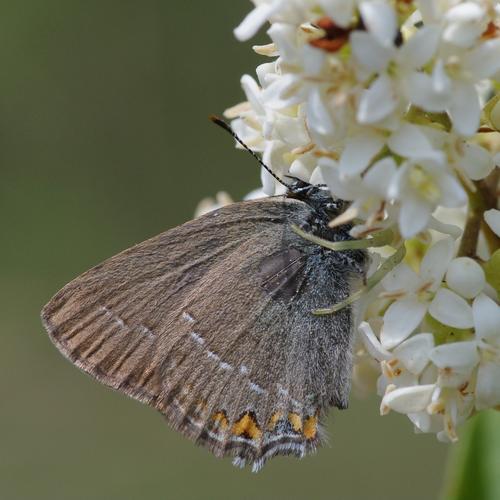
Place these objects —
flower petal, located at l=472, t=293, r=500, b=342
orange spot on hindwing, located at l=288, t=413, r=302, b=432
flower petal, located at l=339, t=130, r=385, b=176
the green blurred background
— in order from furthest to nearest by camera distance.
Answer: the green blurred background, orange spot on hindwing, located at l=288, t=413, r=302, b=432, flower petal, located at l=472, t=293, r=500, b=342, flower petal, located at l=339, t=130, r=385, b=176

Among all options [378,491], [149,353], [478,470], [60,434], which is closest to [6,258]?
[60,434]

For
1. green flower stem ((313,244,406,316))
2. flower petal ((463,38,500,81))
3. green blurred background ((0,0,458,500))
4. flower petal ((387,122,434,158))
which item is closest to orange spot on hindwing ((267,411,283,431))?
green flower stem ((313,244,406,316))

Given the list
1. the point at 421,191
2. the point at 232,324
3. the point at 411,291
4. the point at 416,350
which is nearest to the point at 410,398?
the point at 416,350

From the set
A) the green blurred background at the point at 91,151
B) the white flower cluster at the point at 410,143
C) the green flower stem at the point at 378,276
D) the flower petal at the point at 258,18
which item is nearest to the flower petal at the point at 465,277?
the white flower cluster at the point at 410,143

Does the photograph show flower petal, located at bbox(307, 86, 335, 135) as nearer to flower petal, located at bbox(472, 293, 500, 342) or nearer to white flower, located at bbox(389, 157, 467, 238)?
white flower, located at bbox(389, 157, 467, 238)

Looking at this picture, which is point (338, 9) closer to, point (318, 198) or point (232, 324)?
point (318, 198)

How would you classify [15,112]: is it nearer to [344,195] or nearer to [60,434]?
[60,434]

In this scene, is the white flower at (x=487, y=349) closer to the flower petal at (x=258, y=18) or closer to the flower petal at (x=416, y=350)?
the flower petal at (x=416, y=350)
